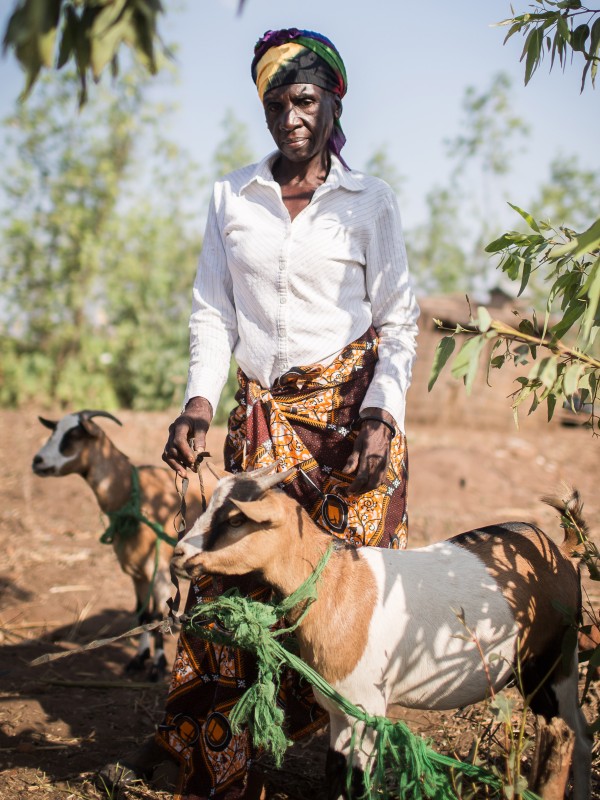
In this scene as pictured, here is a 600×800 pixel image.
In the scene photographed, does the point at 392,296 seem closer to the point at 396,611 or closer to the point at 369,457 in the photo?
the point at 369,457

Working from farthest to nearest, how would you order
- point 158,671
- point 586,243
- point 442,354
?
point 158,671
point 442,354
point 586,243

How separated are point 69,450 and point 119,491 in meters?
0.46

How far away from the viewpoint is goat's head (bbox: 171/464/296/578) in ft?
7.75

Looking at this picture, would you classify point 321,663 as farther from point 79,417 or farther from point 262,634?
point 79,417

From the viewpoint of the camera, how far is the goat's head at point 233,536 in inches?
93.0

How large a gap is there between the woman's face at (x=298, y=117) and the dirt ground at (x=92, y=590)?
2.27m

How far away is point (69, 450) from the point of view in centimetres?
540

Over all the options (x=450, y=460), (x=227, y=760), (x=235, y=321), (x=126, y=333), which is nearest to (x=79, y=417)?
(x=235, y=321)

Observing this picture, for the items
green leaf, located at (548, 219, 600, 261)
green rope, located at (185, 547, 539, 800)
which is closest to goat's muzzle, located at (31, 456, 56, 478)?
green rope, located at (185, 547, 539, 800)

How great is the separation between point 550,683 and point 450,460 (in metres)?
8.29

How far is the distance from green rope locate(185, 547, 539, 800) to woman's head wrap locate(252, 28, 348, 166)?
5.60 feet

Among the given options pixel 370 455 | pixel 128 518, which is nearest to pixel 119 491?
pixel 128 518

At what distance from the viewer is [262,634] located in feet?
8.05

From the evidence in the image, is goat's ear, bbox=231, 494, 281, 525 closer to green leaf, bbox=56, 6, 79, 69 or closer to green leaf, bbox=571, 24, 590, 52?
green leaf, bbox=56, 6, 79, 69
